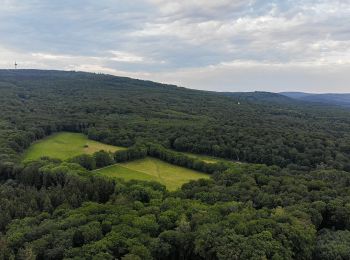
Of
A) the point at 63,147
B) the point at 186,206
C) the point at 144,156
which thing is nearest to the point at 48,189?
the point at 186,206

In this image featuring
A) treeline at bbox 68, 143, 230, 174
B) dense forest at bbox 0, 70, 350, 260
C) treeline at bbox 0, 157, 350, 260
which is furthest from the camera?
treeline at bbox 68, 143, 230, 174

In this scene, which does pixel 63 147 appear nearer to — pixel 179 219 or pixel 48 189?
pixel 48 189

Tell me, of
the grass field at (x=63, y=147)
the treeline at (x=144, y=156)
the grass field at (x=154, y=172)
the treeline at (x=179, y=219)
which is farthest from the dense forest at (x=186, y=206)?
the grass field at (x=63, y=147)

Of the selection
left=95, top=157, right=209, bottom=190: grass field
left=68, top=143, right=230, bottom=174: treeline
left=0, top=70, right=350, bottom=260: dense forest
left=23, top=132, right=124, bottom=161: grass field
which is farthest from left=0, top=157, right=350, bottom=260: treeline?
left=23, top=132, right=124, bottom=161: grass field

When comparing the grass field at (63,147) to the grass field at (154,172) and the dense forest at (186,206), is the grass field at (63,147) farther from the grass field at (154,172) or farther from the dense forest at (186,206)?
the grass field at (154,172)

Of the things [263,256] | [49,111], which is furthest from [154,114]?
[263,256]

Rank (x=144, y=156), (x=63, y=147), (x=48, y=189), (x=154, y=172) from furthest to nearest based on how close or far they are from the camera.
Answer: (x=63, y=147), (x=144, y=156), (x=154, y=172), (x=48, y=189)

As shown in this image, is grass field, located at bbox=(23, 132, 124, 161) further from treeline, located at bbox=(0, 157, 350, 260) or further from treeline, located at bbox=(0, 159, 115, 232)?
treeline, located at bbox=(0, 157, 350, 260)
